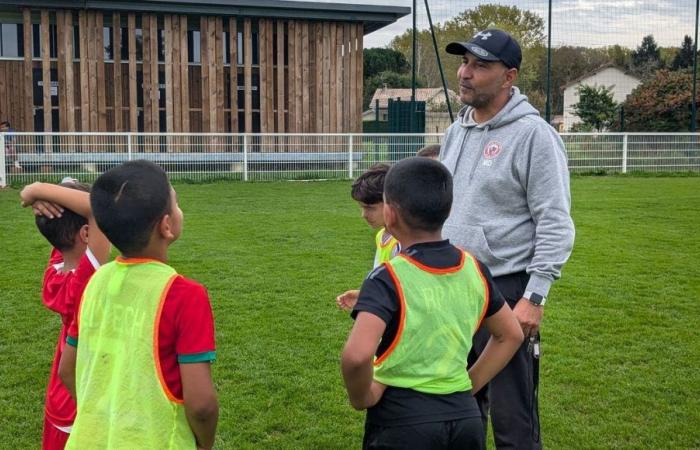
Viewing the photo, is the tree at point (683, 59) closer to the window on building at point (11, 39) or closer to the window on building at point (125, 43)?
the window on building at point (125, 43)

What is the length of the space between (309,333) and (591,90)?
3117cm

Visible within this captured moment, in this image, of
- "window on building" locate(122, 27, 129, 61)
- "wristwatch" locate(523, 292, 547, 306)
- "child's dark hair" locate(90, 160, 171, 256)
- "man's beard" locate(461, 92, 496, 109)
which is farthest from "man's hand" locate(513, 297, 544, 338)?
"window on building" locate(122, 27, 129, 61)

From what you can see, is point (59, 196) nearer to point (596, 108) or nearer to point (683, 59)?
point (596, 108)

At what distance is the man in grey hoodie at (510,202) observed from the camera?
3.06 m

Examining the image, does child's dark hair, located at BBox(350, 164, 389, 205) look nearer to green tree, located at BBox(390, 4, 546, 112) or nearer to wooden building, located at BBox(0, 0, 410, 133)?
green tree, located at BBox(390, 4, 546, 112)

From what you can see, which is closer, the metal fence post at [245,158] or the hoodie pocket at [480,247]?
the hoodie pocket at [480,247]

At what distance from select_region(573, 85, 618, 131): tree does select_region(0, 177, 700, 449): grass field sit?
2262 cm

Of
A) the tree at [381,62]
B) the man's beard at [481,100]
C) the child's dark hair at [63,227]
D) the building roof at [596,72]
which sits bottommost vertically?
the child's dark hair at [63,227]

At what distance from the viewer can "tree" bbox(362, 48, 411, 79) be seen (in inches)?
1881

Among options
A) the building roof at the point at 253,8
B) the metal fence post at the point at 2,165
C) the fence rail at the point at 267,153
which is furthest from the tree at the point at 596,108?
the metal fence post at the point at 2,165

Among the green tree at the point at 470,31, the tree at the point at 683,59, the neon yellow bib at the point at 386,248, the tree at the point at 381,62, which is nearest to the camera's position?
the neon yellow bib at the point at 386,248

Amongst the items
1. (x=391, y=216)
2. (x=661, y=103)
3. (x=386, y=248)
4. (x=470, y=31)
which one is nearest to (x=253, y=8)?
(x=470, y=31)

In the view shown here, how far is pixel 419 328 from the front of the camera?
2275 mm

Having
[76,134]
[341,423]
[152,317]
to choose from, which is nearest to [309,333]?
[341,423]
